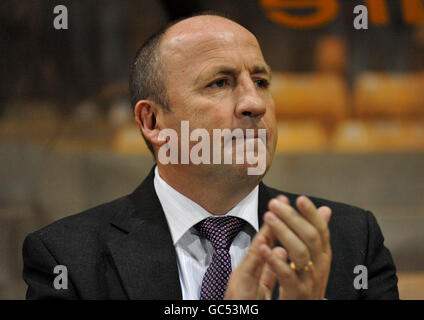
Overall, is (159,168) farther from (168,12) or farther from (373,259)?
(168,12)

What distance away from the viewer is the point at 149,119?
1.69m

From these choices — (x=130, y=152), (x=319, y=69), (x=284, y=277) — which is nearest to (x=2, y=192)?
(x=130, y=152)

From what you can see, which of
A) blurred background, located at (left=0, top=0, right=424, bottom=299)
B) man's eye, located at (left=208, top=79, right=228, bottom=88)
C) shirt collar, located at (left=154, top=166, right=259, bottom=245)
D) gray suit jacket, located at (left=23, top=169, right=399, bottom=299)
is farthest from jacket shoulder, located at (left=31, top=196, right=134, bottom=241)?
blurred background, located at (left=0, top=0, right=424, bottom=299)

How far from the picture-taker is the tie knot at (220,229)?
1.54m

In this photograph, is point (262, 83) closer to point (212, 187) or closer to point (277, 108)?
point (212, 187)

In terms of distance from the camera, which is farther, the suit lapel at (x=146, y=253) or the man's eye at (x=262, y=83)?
the man's eye at (x=262, y=83)

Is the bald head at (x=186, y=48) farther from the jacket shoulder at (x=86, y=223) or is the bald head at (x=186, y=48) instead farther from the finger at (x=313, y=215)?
the finger at (x=313, y=215)

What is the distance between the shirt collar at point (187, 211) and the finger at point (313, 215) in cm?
40

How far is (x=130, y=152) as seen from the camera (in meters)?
2.49

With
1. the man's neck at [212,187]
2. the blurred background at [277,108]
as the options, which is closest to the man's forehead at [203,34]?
the man's neck at [212,187]

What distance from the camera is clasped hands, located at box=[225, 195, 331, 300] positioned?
3.80 ft

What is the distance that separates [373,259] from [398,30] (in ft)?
3.88

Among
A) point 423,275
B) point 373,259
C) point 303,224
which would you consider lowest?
point 423,275
